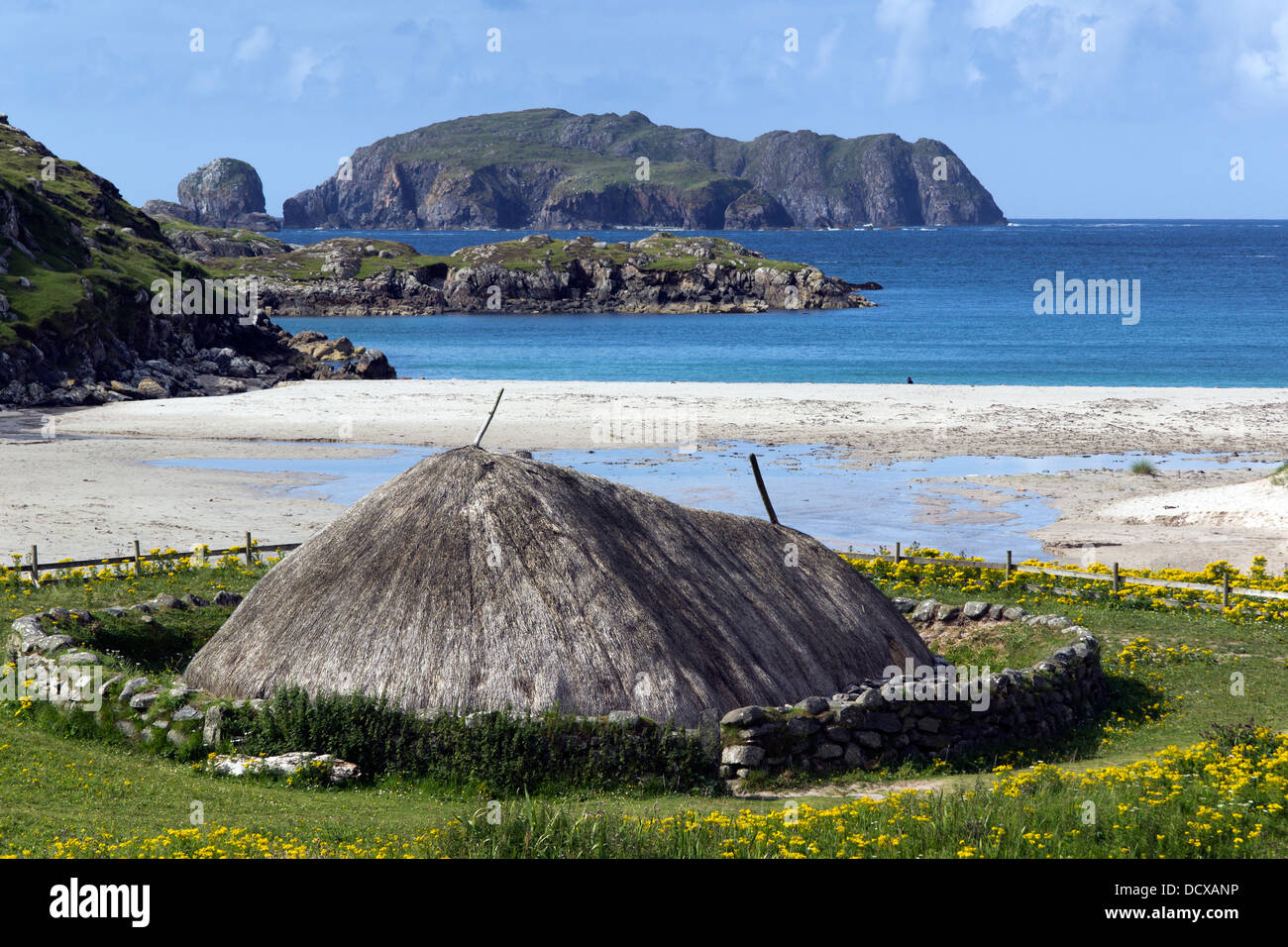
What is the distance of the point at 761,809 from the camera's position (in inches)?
560

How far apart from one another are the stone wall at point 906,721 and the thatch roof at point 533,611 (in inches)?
36.0

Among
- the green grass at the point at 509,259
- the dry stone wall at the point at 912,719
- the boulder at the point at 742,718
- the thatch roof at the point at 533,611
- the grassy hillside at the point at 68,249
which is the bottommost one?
the dry stone wall at the point at 912,719

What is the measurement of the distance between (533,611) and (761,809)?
4550 millimetres

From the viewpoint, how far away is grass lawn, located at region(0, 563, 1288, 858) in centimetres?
1123

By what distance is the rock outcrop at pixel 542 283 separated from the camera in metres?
146

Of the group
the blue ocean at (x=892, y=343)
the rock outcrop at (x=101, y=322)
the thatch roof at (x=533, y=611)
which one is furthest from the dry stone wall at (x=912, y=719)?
the blue ocean at (x=892, y=343)

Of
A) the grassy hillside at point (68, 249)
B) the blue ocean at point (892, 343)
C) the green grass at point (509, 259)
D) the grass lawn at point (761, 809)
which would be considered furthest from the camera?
the green grass at point (509, 259)

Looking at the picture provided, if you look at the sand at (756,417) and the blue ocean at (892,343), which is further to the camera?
the blue ocean at (892,343)

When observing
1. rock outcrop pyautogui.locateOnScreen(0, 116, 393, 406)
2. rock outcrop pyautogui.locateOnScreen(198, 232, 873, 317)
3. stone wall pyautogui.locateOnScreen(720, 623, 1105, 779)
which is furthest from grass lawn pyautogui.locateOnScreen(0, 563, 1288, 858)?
rock outcrop pyautogui.locateOnScreen(198, 232, 873, 317)

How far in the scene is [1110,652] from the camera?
23.4 meters

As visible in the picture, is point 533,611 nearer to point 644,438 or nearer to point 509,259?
point 644,438

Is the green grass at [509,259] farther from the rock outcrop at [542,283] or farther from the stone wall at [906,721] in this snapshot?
the stone wall at [906,721]
